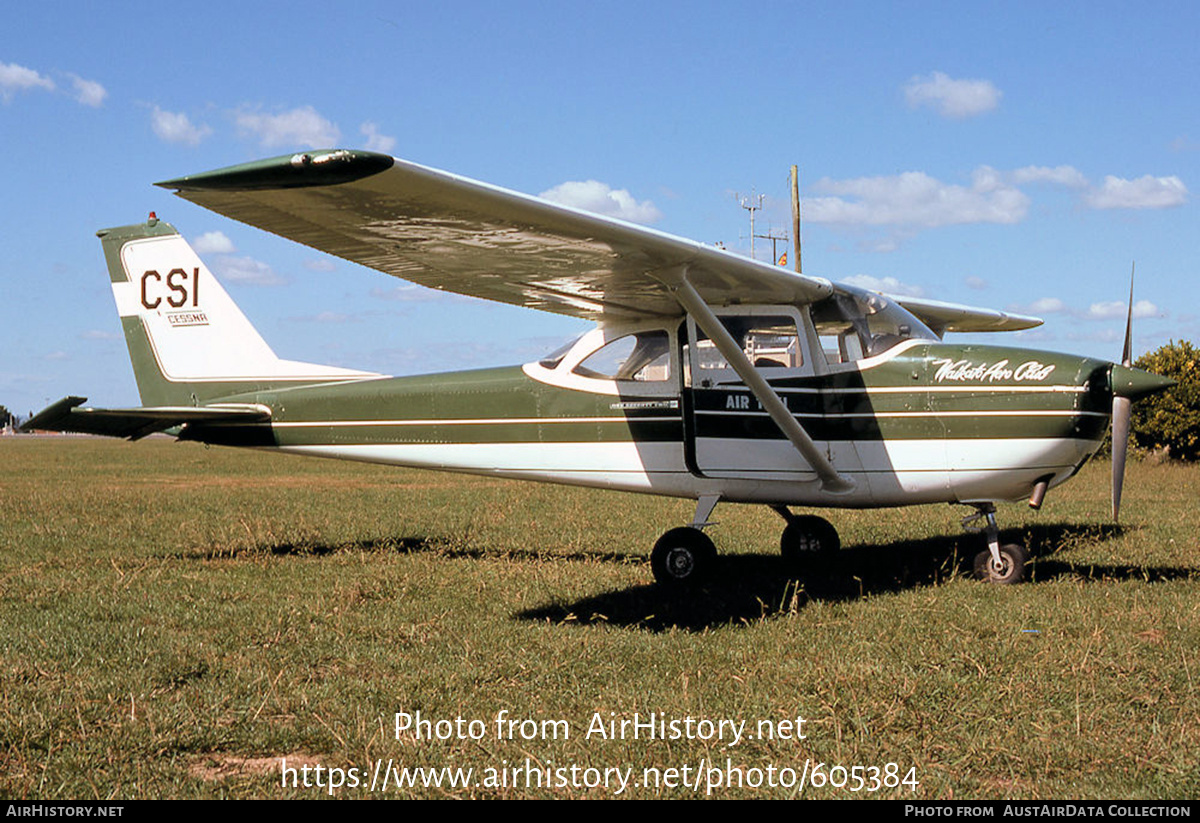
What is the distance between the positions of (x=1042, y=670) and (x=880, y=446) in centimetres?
306

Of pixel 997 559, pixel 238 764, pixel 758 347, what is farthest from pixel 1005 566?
pixel 238 764

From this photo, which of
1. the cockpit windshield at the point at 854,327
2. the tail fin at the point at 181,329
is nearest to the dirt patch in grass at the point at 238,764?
the cockpit windshield at the point at 854,327

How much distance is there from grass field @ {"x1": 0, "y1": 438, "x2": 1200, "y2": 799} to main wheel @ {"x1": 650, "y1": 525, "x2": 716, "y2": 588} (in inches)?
9.6

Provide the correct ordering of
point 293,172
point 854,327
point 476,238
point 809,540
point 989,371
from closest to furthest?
point 293,172
point 476,238
point 989,371
point 854,327
point 809,540

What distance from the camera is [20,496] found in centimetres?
1745

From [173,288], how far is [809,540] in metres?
7.23

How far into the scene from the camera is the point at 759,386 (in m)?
7.66

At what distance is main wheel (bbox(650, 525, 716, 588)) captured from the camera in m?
8.20

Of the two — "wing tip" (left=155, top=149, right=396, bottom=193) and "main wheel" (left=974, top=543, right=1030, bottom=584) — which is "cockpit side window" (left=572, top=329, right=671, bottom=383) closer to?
"main wheel" (left=974, top=543, right=1030, bottom=584)

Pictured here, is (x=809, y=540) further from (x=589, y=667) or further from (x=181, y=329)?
(x=181, y=329)

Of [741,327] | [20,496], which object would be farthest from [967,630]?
[20,496]

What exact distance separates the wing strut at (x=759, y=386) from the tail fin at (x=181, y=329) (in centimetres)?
480

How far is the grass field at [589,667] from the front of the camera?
3883mm

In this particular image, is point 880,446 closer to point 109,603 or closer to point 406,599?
point 406,599
